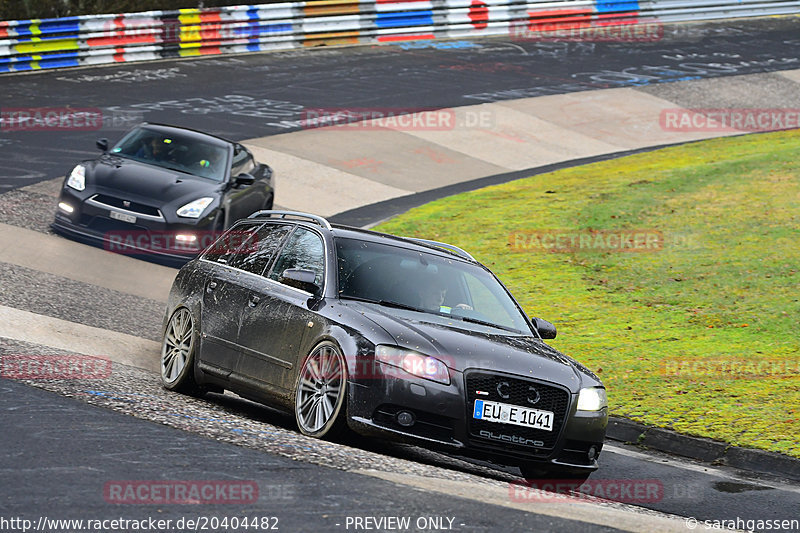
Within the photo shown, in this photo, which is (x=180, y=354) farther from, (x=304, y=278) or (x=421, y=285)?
(x=421, y=285)

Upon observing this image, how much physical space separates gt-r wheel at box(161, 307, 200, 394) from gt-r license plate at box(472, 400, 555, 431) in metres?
2.92

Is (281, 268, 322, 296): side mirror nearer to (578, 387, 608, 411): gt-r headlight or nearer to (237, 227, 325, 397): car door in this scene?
(237, 227, 325, 397): car door

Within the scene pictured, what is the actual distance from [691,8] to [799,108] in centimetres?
954

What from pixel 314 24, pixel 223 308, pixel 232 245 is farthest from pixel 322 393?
pixel 314 24

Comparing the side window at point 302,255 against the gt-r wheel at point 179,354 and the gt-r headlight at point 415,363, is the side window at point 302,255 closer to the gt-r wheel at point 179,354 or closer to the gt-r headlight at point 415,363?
the gt-r wheel at point 179,354

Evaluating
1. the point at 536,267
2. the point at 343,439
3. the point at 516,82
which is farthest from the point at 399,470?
the point at 516,82

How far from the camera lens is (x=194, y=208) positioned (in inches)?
608

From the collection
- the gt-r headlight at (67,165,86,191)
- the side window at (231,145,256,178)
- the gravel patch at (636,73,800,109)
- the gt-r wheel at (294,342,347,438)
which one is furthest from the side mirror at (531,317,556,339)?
the gravel patch at (636,73,800,109)

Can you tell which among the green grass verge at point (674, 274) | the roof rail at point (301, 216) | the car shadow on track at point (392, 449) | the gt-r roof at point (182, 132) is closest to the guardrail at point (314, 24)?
the green grass verge at point (674, 274)

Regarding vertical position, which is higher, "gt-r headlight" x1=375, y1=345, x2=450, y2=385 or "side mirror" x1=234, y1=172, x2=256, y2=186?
"gt-r headlight" x1=375, y1=345, x2=450, y2=385

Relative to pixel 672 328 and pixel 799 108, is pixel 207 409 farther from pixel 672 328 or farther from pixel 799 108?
pixel 799 108

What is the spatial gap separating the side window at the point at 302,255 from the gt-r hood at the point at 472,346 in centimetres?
68

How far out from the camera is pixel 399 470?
709 cm

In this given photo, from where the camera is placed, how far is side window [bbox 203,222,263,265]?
9.96 m
